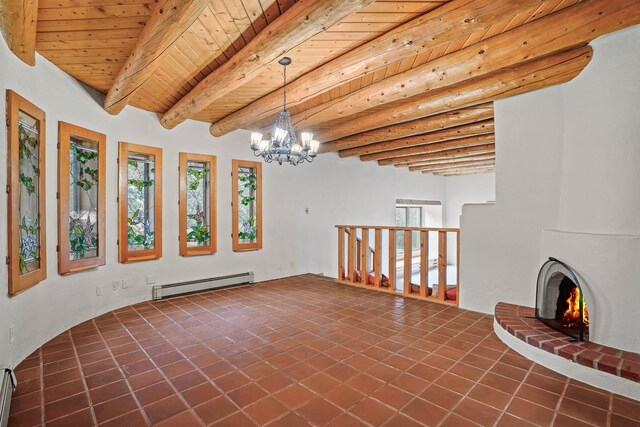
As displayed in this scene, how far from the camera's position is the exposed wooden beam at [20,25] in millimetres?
2044

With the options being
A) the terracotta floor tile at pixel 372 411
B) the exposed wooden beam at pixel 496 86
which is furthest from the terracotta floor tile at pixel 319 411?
the exposed wooden beam at pixel 496 86

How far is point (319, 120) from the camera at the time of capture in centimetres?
444

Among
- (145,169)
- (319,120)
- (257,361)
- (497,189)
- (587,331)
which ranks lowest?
(257,361)

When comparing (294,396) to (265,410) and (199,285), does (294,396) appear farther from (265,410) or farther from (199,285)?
(199,285)

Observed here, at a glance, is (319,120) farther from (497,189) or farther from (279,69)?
(497,189)

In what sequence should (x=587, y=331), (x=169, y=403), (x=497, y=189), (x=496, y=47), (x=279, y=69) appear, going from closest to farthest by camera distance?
(x=169, y=403) < (x=587, y=331) < (x=496, y=47) < (x=279, y=69) < (x=497, y=189)

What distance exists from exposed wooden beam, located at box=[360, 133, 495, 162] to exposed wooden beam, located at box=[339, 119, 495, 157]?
0.43 ft

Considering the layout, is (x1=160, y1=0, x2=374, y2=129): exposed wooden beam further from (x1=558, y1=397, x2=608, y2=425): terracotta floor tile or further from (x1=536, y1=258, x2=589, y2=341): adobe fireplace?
(x1=558, y1=397, x2=608, y2=425): terracotta floor tile

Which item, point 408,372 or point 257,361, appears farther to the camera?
point 257,361

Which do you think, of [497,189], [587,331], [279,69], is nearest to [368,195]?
[497,189]

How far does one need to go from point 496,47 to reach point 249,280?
184 inches

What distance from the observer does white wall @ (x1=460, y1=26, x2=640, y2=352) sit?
236 cm

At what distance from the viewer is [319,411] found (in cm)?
200

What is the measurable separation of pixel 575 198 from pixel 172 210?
485 centimetres
